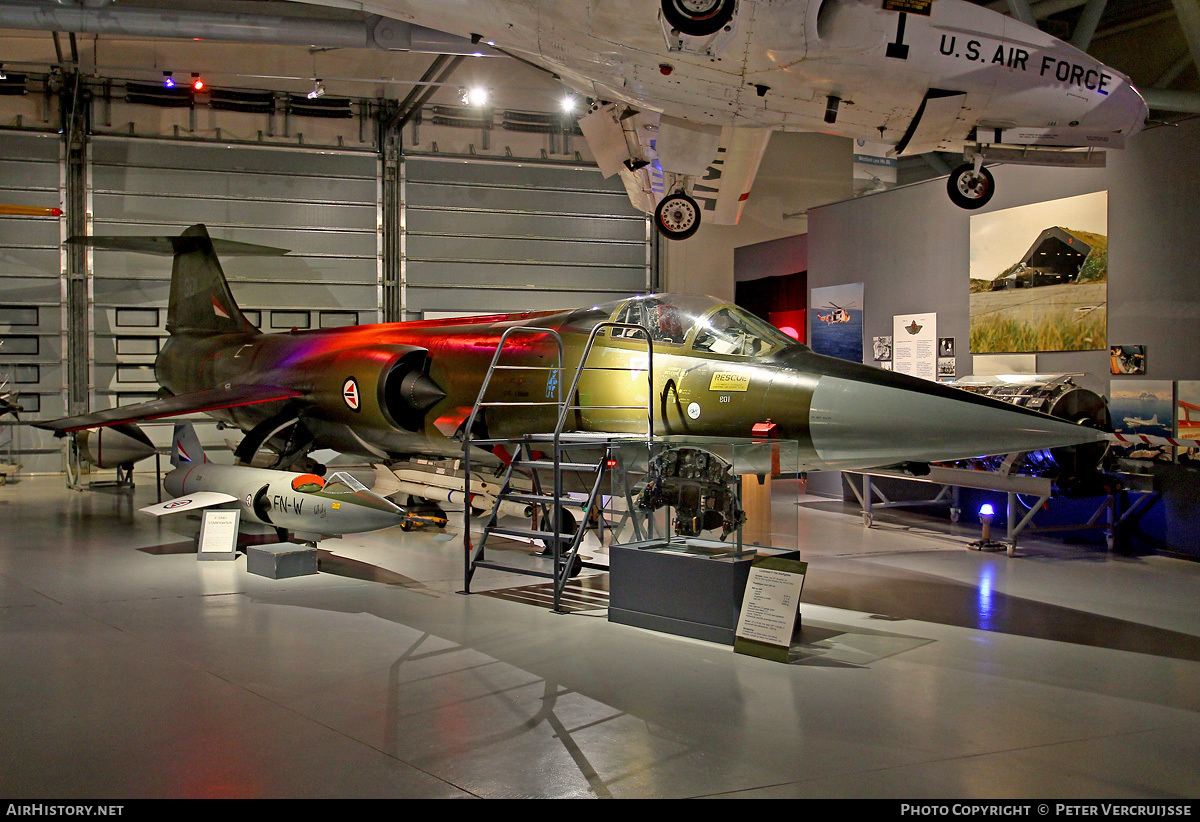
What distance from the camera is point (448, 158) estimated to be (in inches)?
729

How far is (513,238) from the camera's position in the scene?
18.9 meters

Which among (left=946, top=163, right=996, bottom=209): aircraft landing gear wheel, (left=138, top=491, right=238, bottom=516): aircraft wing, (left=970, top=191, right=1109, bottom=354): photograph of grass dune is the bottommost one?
(left=138, top=491, right=238, bottom=516): aircraft wing

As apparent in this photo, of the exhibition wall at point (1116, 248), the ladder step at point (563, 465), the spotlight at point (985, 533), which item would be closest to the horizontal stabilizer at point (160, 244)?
the ladder step at point (563, 465)

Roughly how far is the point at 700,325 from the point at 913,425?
6.35 ft

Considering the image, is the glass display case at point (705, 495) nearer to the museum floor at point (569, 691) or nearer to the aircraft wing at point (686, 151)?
the museum floor at point (569, 691)

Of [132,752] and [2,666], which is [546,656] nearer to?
[132,752]

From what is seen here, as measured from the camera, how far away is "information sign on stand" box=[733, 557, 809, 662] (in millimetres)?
4887

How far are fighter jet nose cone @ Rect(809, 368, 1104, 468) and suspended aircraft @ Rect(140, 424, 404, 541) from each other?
3803 mm

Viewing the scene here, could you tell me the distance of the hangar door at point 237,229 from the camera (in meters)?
17.1

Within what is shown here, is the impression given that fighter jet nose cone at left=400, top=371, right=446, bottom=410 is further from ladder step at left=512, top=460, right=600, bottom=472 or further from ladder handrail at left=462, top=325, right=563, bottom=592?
ladder step at left=512, top=460, right=600, bottom=472

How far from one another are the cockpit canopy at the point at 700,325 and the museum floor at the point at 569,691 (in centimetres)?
201

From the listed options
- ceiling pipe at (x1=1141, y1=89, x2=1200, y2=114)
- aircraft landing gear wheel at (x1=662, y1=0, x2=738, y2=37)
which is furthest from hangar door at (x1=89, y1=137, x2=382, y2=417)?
ceiling pipe at (x1=1141, y1=89, x2=1200, y2=114)

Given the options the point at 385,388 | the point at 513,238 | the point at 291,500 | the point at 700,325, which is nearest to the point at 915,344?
the point at 700,325

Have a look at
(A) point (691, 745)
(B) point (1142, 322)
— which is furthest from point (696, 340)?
(B) point (1142, 322)
